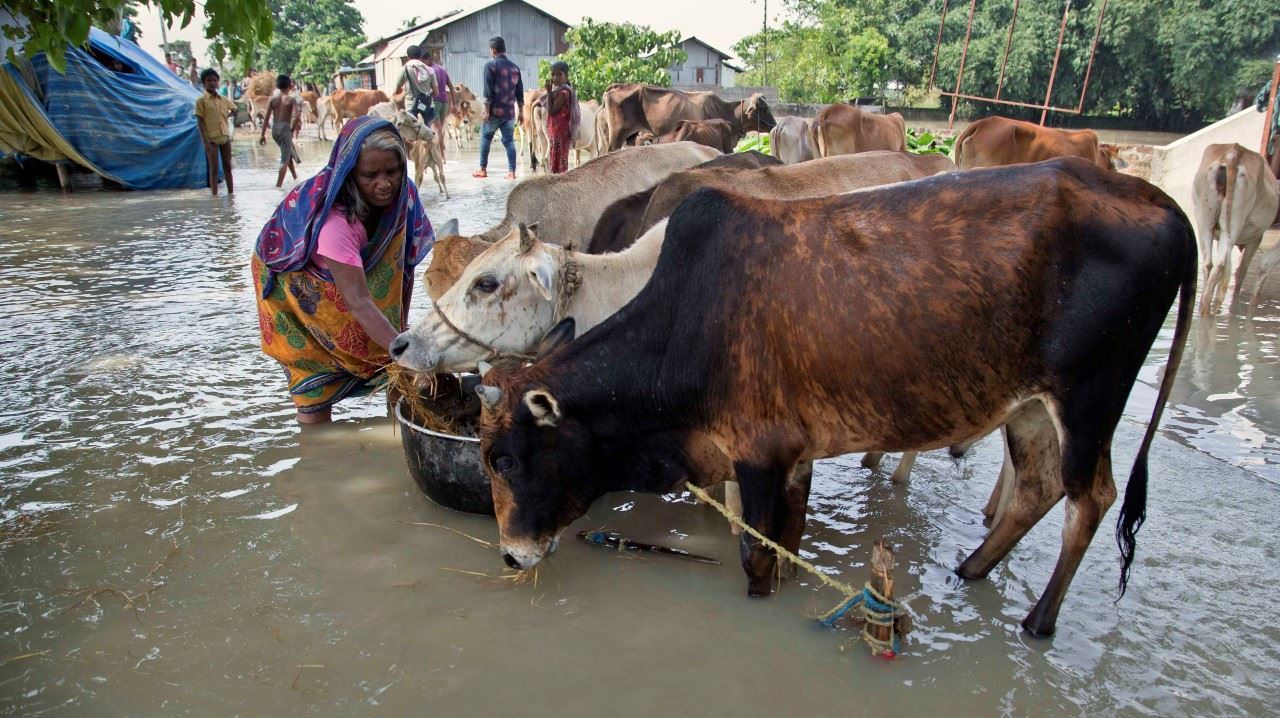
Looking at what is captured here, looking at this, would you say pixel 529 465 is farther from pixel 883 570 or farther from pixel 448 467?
pixel 883 570

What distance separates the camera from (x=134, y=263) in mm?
9203

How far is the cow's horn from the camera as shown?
3.23 m

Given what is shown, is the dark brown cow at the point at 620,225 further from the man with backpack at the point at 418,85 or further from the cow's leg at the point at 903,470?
the man with backpack at the point at 418,85

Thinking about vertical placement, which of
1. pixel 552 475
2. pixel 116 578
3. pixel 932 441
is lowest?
pixel 116 578

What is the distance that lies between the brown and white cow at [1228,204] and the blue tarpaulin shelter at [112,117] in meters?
14.9

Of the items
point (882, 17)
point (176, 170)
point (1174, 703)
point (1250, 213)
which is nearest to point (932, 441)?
point (1174, 703)

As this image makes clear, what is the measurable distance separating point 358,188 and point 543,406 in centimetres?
177

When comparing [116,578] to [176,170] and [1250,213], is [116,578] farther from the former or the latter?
[176,170]

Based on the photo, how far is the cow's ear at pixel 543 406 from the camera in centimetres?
322

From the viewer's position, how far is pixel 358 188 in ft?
14.3

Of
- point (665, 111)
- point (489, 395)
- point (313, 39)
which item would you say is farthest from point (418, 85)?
point (313, 39)

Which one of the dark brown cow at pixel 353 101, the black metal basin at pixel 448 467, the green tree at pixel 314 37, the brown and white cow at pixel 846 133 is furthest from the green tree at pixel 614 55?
the green tree at pixel 314 37

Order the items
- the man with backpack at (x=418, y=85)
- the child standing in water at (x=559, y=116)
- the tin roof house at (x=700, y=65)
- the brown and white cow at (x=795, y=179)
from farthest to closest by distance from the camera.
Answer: the tin roof house at (x=700, y=65) → the man with backpack at (x=418, y=85) → the child standing in water at (x=559, y=116) → the brown and white cow at (x=795, y=179)

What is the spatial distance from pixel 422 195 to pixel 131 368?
8.93m
